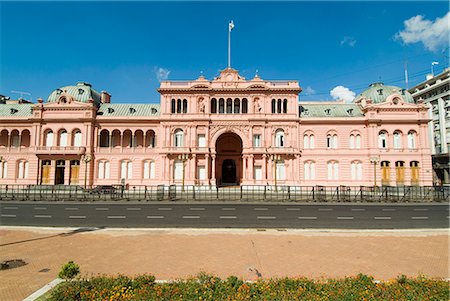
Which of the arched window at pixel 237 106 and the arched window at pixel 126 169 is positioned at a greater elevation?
the arched window at pixel 237 106

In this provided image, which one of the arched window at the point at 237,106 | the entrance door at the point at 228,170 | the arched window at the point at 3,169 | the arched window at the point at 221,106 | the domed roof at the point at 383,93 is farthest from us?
the entrance door at the point at 228,170

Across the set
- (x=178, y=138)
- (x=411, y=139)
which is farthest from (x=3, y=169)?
(x=411, y=139)

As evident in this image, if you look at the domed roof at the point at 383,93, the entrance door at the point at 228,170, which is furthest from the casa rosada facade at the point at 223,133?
the entrance door at the point at 228,170

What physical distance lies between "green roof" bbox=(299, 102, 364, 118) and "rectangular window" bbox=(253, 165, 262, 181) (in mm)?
12621

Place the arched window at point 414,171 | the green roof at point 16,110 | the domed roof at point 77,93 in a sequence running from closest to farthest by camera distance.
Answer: the arched window at point 414,171 → the domed roof at point 77,93 → the green roof at point 16,110

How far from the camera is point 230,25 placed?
40.2 m

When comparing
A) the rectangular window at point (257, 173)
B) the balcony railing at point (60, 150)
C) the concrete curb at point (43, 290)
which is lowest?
the concrete curb at point (43, 290)

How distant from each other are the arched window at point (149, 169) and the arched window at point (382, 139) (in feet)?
130

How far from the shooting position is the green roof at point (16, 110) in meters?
44.6

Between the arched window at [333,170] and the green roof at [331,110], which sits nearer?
the arched window at [333,170]

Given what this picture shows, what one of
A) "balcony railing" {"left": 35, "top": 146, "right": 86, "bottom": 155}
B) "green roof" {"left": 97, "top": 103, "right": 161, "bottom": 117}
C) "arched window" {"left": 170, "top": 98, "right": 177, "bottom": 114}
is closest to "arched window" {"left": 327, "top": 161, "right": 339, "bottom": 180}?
"arched window" {"left": 170, "top": 98, "right": 177, "bottom": 114}

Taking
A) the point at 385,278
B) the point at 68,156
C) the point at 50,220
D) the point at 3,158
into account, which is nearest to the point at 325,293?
the point at 385,278

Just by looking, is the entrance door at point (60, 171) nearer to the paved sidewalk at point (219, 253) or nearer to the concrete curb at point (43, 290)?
the paved sidewalk at point (219, 253)

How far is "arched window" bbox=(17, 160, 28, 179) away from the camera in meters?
42.1
